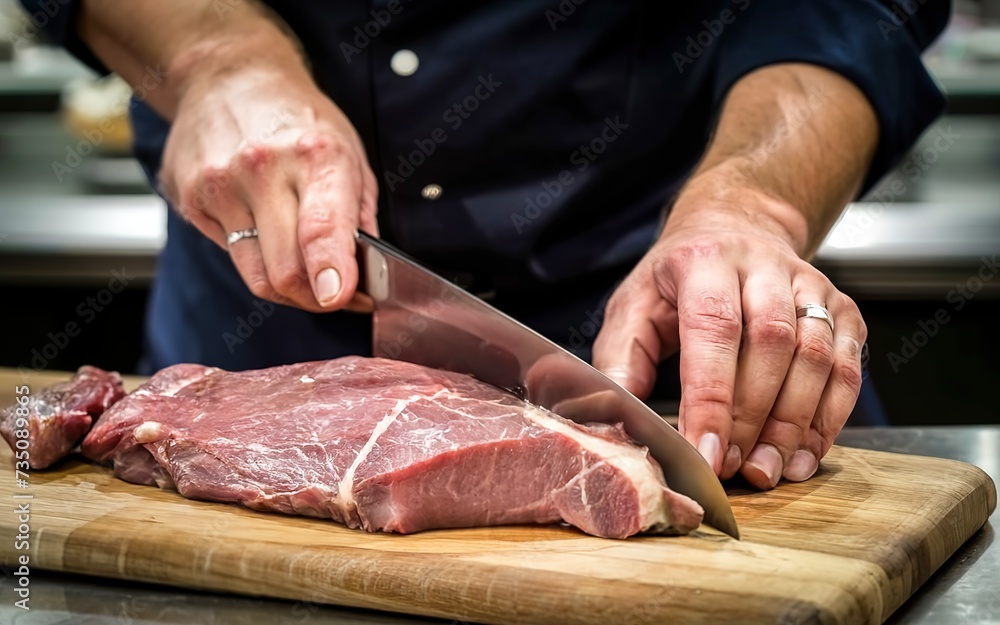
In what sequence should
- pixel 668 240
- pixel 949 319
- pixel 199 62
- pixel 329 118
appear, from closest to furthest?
pixel 668 240, pixel 329 118, pixel 199 62, pixel 949 319

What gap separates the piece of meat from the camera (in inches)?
72.7

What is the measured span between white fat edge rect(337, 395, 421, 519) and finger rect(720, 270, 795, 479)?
1.68 feet

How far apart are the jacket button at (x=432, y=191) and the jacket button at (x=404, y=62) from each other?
25 centimetres

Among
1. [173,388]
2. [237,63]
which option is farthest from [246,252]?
[237,63]

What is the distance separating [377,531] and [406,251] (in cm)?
96

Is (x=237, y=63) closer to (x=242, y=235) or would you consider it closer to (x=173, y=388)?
(x=242, y=235)

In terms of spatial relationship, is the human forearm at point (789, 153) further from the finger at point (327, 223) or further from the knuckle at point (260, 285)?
the knuckle at point (260, 285)

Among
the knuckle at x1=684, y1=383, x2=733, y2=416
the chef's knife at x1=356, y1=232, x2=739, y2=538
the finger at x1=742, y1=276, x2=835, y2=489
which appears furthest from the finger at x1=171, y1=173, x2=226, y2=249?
the finger at x1=742, y1=276, x2=835, y2=489

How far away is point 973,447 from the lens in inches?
85.5

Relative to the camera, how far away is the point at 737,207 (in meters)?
1.94

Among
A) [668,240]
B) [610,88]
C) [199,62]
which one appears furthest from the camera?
[610,88]

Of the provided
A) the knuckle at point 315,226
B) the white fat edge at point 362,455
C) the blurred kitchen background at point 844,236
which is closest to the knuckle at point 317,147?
the knuckle at point 315,226

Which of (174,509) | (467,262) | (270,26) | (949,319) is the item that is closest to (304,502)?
(174,509)

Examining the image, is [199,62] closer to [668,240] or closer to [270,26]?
[270,26]
